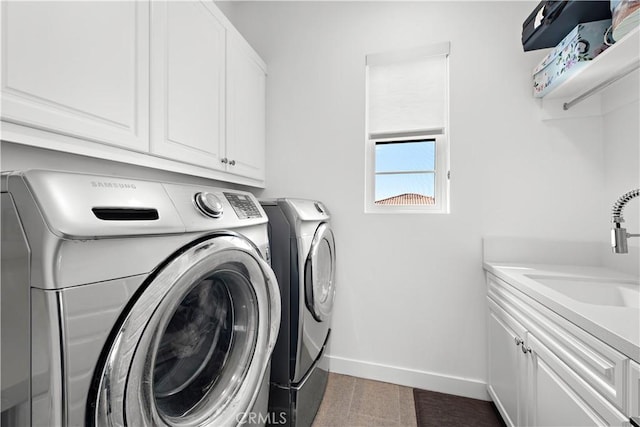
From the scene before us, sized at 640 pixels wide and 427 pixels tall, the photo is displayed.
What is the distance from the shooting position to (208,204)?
879 millimetres

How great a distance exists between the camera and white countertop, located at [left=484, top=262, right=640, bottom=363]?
2.36ft

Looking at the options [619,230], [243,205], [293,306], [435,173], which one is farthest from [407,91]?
[293,306]

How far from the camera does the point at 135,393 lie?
62 cm

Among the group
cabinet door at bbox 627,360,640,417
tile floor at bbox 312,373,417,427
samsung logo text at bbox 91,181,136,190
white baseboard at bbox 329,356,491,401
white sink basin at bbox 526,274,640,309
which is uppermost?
samsung logo text at bbox 91,181,136,190

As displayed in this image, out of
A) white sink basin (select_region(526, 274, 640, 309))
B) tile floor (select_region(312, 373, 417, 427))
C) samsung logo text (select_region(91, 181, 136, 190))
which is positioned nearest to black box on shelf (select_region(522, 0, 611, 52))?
white sink basin (select_region(526, 274, 640, 309))

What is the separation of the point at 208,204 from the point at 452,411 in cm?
185

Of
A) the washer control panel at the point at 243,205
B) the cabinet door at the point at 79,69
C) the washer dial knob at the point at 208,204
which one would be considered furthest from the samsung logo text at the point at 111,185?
the cabinet door at the point at 79,69

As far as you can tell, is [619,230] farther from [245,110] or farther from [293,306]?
[245,110]

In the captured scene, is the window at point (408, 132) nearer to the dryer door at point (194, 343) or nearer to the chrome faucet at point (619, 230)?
the chrome faucet at point (619, 230)

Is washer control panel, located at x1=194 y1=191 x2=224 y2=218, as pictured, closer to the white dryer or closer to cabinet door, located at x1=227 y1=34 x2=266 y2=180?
the white dryer

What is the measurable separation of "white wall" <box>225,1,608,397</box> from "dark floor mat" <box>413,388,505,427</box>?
8 centimetres

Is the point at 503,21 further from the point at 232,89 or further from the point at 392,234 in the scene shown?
the point at 232,89

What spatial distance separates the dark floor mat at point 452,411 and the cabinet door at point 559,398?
0.50 meters

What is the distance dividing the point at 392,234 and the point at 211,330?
4.45 feet
